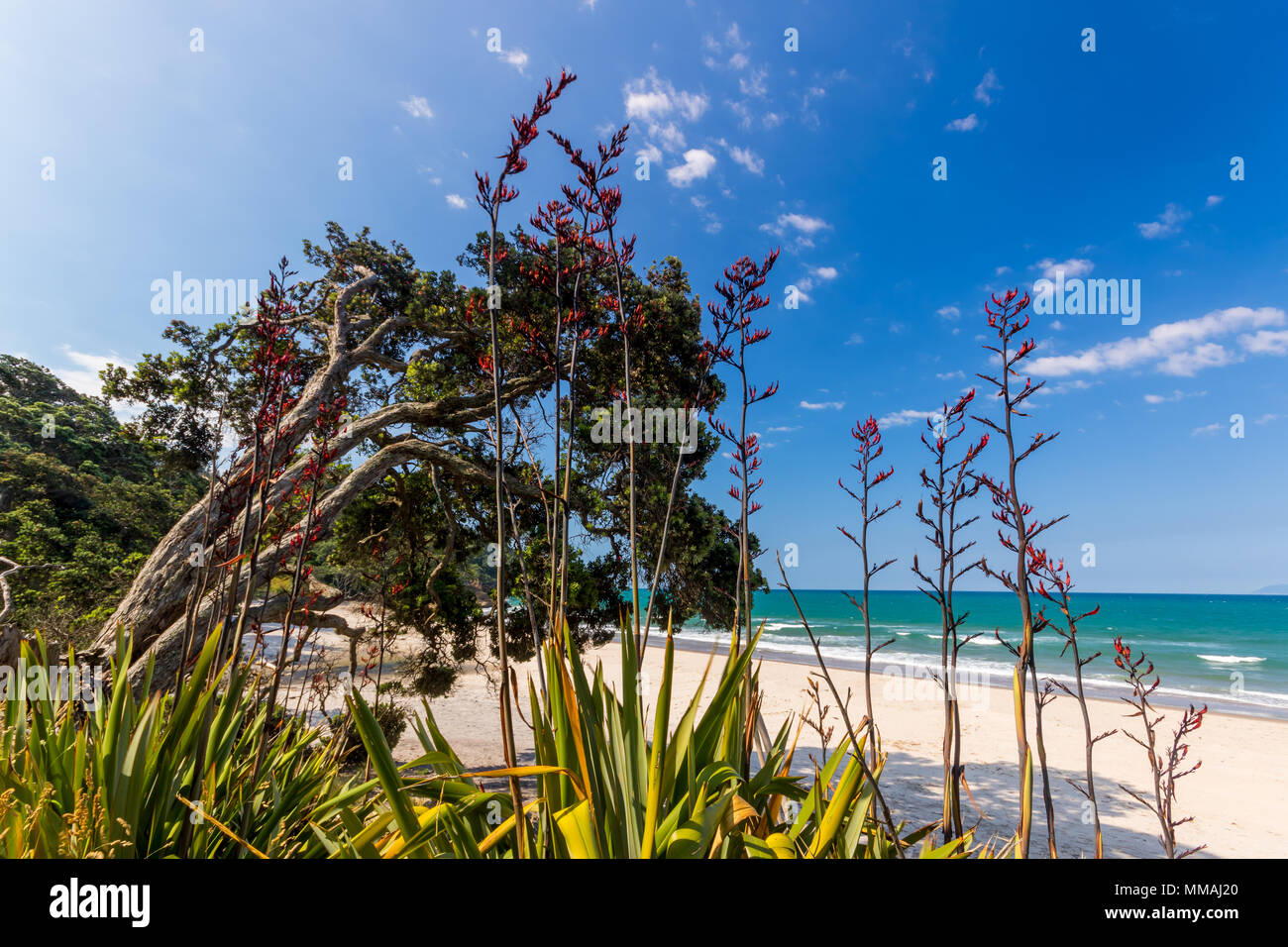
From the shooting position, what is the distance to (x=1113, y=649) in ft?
20.9

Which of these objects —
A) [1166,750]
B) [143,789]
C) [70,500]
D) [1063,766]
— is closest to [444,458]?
[143,789]

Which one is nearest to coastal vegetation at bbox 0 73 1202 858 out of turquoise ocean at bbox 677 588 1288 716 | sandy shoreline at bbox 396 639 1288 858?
sandy shoreline at bbox 396 639 1288 858

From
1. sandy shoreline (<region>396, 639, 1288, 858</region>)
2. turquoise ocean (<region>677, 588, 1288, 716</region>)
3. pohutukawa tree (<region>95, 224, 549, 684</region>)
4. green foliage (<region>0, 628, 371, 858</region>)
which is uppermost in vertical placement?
pohutukawa tree (<region>95, 224, 549, 684</region>)

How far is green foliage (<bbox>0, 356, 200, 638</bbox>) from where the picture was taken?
17.2 ft

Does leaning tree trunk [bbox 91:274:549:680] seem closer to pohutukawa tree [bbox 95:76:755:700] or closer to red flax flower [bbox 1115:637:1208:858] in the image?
pohutukawa tree [bbox 95:76:755:700]

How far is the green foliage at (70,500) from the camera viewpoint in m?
5.24

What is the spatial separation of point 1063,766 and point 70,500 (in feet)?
64.5

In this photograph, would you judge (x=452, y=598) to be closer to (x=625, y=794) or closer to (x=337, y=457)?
(x=337, y=457)

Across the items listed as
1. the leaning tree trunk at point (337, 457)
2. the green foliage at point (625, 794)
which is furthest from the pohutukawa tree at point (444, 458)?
the green foliage at point (625, 794)

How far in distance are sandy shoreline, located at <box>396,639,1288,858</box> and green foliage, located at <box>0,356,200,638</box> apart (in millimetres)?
3932

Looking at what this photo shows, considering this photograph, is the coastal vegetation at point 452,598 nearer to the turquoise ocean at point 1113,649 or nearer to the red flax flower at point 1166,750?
the red flax flower at point 1166,750
